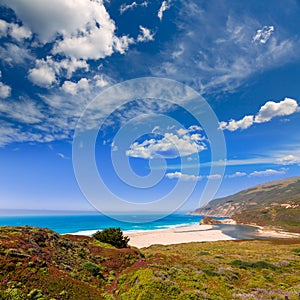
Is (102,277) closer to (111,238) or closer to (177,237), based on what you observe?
(111,238)

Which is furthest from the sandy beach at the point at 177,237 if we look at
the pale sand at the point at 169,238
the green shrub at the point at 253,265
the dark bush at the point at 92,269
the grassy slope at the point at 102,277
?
the dark bush at the point at 92,269

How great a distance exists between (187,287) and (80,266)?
26.5 feet

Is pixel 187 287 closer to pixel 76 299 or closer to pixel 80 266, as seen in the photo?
pixel 76 299

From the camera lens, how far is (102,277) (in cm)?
1541

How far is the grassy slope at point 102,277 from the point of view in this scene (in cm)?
1062

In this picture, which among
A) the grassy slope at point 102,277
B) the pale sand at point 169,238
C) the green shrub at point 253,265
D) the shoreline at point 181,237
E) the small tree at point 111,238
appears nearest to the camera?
the grassy slope at point 102,277

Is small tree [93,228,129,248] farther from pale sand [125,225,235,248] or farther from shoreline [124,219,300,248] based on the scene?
pale sand [125,225,235,248]

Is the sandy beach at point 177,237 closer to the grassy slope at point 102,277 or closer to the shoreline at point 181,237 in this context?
the shoreline at point 181,237

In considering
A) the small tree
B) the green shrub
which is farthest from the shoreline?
the green shrub

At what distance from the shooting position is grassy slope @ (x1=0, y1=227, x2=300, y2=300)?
10.6 meters

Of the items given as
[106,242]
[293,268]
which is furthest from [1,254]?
[293,268]

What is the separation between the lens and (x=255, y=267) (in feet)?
74.8

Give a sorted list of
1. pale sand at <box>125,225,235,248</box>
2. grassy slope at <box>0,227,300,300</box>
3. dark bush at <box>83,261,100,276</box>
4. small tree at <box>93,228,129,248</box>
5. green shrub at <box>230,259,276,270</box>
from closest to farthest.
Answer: grassy slope at <box>0,227,300,300</box>, dark bush at <box>83,261,100,276</box>, green shrub at <box>230,259,276,270</box>, small tree at <box>93,228,129,248</box>, pale sand at <box>125,225,235,248</box>

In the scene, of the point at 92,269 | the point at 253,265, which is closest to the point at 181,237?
the point at 253,265
